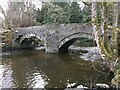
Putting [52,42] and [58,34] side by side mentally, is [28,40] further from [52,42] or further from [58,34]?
[58,34]

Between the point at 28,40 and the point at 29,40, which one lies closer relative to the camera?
the point at 28,40

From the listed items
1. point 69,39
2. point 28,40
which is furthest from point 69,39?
point 28,40

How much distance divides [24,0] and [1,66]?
18.9 metres

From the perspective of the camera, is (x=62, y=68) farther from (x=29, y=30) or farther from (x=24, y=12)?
(x=24, y=12)

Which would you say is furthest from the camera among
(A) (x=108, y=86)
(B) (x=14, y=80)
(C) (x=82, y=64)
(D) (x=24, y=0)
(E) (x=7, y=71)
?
(D) (x=24, y=0)

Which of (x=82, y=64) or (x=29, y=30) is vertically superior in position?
(x=29, y=30)

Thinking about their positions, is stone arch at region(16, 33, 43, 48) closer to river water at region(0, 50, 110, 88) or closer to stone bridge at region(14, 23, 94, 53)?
stone bridge at region(14, 23, 94, 53)

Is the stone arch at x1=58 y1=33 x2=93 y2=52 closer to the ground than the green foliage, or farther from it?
closer to the ground

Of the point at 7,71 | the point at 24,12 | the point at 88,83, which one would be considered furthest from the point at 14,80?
the point at 24,12

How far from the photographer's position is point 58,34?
21.1 m

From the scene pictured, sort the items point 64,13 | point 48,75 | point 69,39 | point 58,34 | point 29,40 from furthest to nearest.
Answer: point 64,13
point 29,40
point 58,34
point 69,39
point 48,75

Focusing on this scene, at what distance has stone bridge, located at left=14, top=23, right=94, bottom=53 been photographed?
19.2 meters

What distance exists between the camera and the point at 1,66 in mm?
15750

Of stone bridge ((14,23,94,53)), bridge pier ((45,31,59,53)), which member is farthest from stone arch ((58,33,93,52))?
bridge pier ((45,31,59,53))
